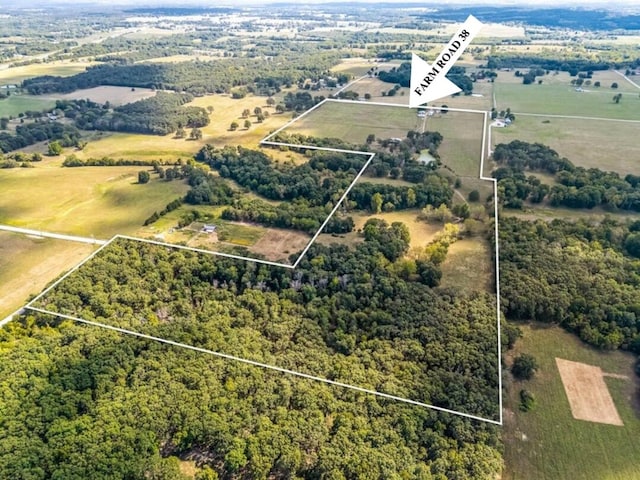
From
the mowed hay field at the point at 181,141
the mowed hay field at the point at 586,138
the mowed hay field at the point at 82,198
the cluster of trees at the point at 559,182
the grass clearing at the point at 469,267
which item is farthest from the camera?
the mowed hay field at the point at 181,141

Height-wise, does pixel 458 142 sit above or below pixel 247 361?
above

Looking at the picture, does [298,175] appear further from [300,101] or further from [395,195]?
[300,101]

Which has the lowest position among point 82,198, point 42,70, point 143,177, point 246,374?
point 246,374

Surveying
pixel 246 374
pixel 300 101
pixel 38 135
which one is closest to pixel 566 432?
pixel 246 374

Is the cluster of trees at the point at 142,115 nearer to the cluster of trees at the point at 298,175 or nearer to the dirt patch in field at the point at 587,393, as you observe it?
the cluster of trees at the point at 298,175

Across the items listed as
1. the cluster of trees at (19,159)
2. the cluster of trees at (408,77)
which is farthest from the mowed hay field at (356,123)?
the cluster of trees at (19,159)

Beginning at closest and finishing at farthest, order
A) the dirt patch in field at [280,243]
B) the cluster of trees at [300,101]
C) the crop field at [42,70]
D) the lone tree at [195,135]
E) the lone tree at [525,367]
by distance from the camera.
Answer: the lone tree at [525,367] < the dirt patch in field at [280,243] < the lone tree at [195,135] < the cluster of trees at [300,101] < the crop field at [42,70]

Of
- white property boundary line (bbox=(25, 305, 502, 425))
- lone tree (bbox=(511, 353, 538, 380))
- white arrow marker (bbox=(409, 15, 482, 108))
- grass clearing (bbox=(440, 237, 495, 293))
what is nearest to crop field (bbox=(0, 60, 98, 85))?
white property boundary line (bbox=(25, 305, 502, 425))
